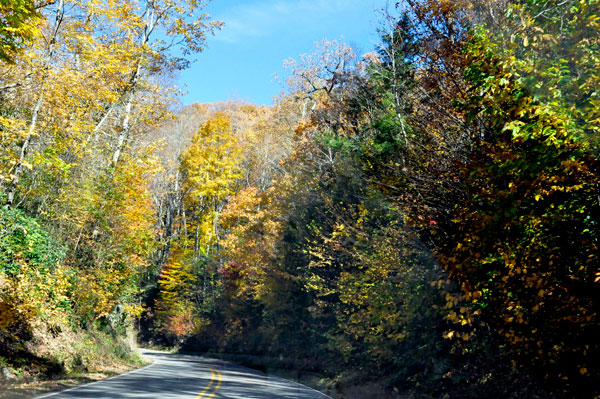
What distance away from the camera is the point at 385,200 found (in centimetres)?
1295

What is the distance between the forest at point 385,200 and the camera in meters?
6.43

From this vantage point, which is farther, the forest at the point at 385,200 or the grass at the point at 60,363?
the grass at the point at 60,363

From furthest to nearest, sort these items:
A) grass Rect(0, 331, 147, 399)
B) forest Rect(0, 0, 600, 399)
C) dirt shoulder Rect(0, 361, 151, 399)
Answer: grass Rect(0, 331, 147, 399) < dirt shoulder Rect(0, 361, 151, 399) < forest Rect(0, 0, 600, 399)

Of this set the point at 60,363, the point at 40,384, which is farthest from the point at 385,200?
the point at 60,363

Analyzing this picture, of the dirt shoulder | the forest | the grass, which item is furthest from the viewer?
the grass

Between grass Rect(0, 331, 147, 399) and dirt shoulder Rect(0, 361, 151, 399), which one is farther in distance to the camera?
grass Rect(0, 331, 147, 399)

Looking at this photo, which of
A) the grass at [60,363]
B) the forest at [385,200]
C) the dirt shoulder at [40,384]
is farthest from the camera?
the grass at [60,363]

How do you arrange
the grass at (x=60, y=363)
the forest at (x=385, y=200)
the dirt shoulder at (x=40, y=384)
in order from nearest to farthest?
the forest at (x=385, y=200)
the dirt shoulder at (x=40, y=384)
the grass at (x=60, y=363)

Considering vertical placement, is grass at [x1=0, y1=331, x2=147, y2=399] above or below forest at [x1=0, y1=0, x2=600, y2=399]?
below

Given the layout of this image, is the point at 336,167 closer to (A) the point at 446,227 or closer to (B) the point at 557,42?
(A) the point at 446,227

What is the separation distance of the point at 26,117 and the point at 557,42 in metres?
14.9

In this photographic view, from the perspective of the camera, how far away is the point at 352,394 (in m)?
15.4

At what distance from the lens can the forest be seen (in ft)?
21.1

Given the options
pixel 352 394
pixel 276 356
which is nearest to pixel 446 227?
pixel 352 394
